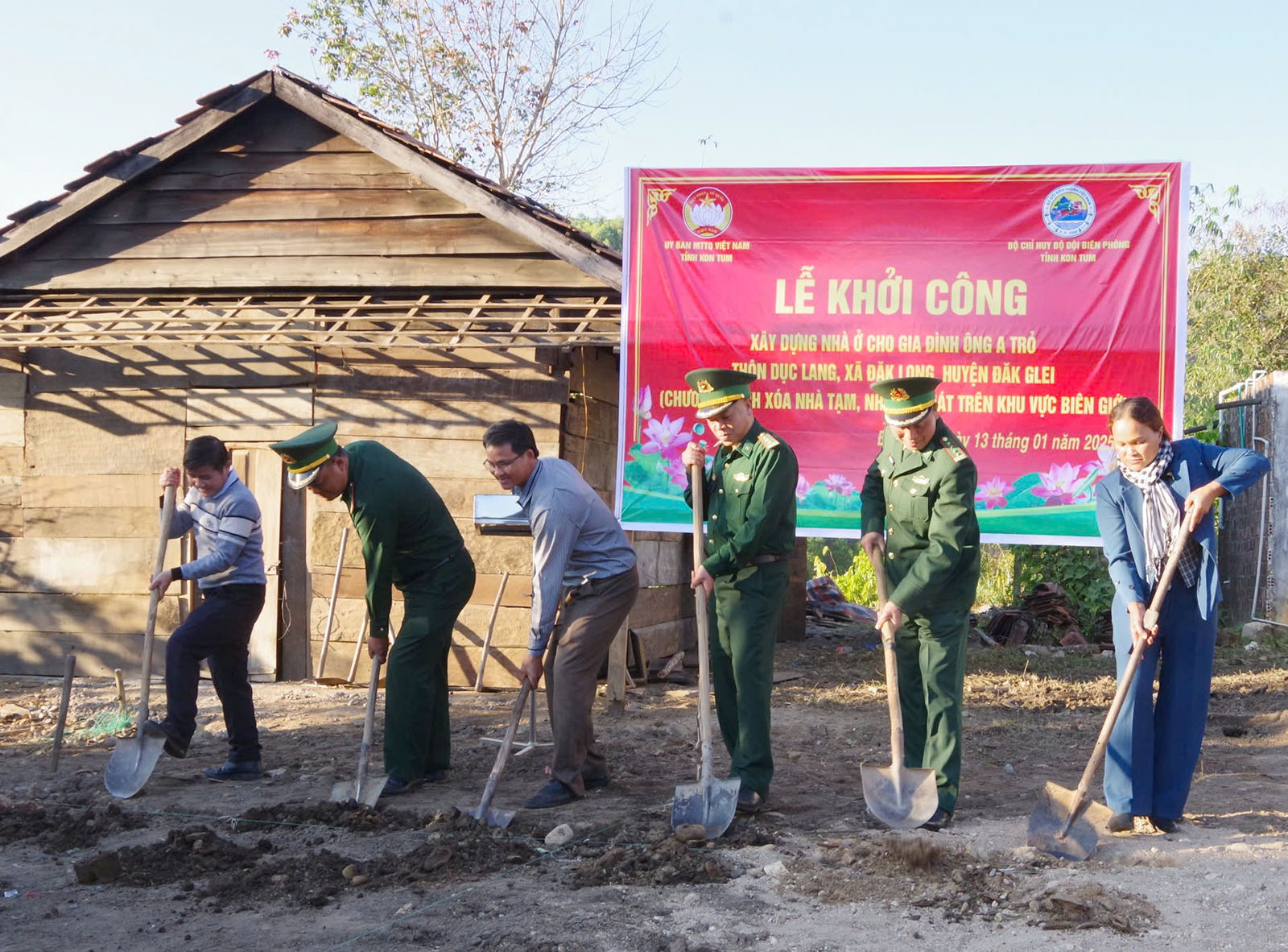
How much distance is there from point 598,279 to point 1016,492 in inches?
136

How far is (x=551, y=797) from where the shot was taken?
→ 551cm

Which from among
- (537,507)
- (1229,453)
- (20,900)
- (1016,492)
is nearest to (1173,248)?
(1016,492)

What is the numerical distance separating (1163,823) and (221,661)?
4.55m

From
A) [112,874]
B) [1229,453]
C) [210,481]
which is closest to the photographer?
[112,874]

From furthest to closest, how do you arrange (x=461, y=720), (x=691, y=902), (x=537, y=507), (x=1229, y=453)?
(x=461, y=720)
(x=537, y=507)
(x=1229, y=453)
(x=691, y=902)

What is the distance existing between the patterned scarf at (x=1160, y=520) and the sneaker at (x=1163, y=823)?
3.19 feet

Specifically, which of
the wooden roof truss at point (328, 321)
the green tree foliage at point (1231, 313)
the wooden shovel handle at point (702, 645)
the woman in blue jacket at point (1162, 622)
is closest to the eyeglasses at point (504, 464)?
the wooden shovel handle at point (702, 645)

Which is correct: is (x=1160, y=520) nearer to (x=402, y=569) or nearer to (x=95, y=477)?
(x=402, y=569)

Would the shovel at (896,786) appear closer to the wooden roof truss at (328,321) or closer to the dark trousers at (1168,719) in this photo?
the dark trousers at (1168,719)

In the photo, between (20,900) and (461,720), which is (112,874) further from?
(461,720)

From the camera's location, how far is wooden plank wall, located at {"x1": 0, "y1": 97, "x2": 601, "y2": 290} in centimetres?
962

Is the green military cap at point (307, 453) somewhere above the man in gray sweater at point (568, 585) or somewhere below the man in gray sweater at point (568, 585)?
above

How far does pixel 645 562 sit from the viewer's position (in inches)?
386

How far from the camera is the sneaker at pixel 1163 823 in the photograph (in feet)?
16.2
